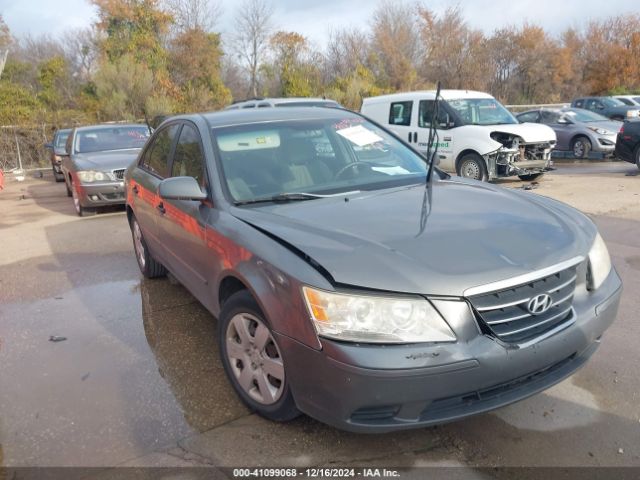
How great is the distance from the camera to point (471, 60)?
3934 centimetres

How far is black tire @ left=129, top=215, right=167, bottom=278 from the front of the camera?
540 cm

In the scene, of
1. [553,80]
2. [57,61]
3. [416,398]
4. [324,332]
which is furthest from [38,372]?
[553,80]

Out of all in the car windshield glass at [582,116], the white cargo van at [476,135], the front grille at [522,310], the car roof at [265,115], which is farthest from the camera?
the car windshield glass at [582,116]

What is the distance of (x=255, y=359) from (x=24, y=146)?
20.6 m

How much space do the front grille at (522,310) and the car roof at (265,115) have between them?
221 cm

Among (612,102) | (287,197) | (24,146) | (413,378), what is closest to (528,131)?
(287,197)

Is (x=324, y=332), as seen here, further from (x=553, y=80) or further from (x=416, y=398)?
(x=553, y=80)

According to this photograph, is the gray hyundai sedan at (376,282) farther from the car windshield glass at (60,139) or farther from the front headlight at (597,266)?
the car windshield glass at (60,139)

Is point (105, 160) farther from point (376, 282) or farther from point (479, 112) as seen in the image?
point (376, 282)

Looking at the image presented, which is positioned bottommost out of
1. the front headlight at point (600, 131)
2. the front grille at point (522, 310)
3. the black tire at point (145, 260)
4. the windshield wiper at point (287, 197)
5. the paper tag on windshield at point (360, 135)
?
the black tire at point (145, 260)

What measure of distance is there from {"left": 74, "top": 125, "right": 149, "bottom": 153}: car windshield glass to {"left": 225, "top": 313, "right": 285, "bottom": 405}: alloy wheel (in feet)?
27.4

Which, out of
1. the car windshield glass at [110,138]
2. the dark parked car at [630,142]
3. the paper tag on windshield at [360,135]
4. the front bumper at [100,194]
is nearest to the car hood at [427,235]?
the paper tag on windshield at [360,135]

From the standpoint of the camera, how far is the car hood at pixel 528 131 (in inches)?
401

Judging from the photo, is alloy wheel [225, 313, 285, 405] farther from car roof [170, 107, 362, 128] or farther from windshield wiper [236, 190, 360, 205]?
car roof [170, 107, 362, 128]
